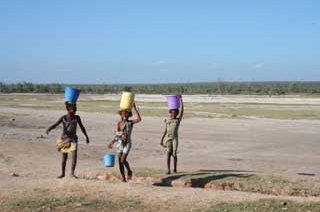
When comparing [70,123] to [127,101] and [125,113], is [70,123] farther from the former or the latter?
[127,101]

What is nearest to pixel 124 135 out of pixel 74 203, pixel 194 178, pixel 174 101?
pixel 174 101

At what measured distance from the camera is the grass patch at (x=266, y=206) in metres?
10.2

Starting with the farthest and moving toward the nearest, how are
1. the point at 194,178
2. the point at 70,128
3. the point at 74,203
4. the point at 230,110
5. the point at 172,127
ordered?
the point at 230,110, the point at 172,127, the point at 194,178, the point at 70,128, the point at 74,203

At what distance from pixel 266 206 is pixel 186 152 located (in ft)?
36.8

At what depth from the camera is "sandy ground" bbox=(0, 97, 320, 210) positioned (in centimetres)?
1172

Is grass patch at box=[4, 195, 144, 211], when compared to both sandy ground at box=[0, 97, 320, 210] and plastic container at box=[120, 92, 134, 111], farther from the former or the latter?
plastic container at box=[120, 92, 134, 111]

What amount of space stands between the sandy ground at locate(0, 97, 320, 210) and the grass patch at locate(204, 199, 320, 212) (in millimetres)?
430

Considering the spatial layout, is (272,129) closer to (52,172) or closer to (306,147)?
(306,147)

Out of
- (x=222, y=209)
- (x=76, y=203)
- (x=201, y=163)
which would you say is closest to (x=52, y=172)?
(x=201, y=163)

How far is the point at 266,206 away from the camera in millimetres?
10305

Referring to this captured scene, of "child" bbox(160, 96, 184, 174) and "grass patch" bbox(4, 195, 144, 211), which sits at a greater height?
"child" bbox(160, 96, 184, 174)

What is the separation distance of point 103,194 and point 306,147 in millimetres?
13657

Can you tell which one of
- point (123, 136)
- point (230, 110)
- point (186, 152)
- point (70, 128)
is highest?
point (70, 128)

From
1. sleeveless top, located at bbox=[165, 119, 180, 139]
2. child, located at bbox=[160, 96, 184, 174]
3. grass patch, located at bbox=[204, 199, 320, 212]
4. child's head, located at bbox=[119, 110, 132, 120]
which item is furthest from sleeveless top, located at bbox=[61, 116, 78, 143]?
grass patch, located at bbox=[204, 199, 320, 212]
